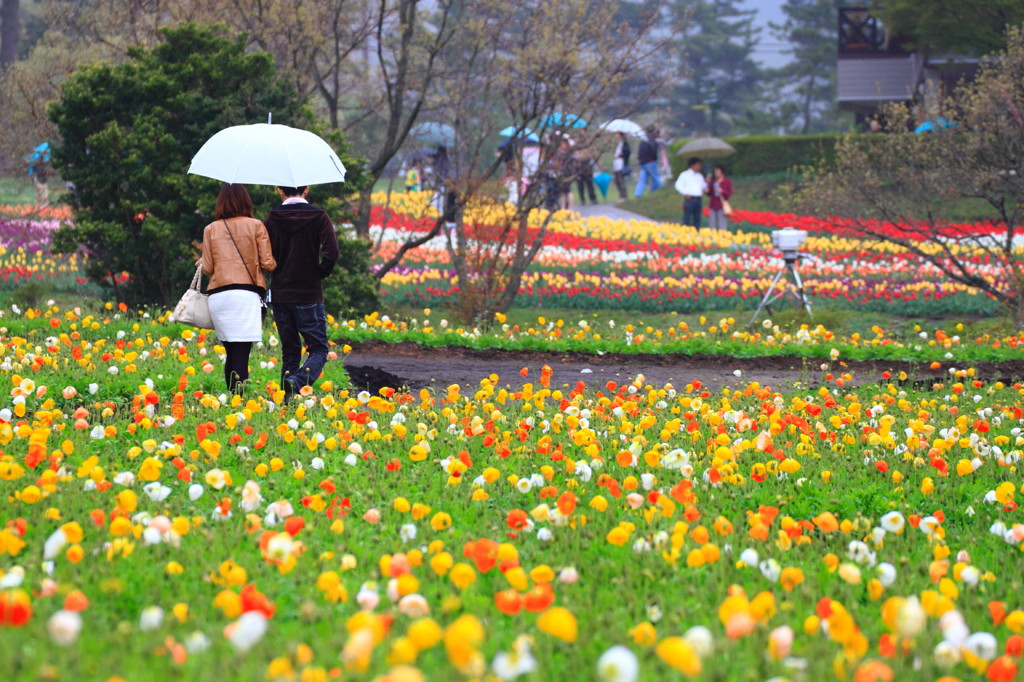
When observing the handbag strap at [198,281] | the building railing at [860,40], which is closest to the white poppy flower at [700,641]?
the handbag strap at [198,281]

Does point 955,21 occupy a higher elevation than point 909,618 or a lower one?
higher

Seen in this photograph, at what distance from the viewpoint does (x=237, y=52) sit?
1223 cm

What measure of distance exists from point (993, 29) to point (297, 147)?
998 inches

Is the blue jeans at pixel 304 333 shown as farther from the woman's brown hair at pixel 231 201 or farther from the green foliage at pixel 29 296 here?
the green foliage at pixel 29 296

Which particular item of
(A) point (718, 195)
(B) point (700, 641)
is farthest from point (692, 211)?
(B) point (700, 641)

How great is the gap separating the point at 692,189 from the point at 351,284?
1432 cm

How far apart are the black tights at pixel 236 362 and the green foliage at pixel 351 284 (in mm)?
4842

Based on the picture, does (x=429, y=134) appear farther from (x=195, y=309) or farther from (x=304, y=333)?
(x=195, y=309)

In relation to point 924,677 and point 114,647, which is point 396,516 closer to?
point 114,647

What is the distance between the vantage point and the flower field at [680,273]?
15938 millimetres

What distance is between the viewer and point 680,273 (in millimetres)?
17953

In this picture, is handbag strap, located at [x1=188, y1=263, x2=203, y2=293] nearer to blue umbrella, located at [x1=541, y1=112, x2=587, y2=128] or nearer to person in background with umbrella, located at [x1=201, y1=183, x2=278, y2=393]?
person in background with umbrella, located at [x1=201, y1=183, x2=278, y2=393]

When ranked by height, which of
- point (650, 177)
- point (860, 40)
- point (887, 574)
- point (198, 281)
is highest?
point (860, 40)

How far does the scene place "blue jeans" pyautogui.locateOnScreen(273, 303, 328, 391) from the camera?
7.42 meters
